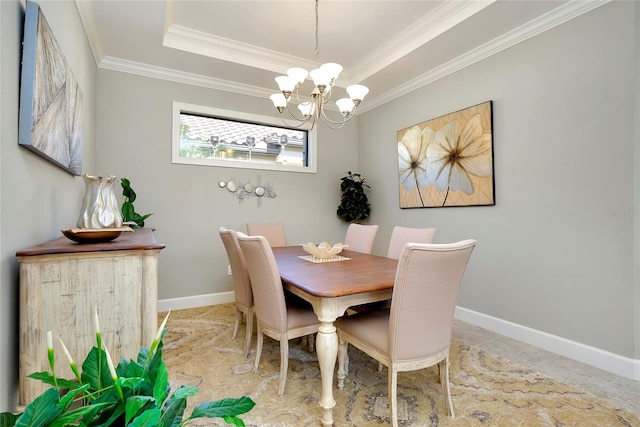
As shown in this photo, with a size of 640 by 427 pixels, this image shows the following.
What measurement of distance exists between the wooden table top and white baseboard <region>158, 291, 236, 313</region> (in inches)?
61.0

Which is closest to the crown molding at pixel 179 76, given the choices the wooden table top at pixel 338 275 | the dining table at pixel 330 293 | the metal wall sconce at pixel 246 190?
the metal wall sconce at pixel 246 190

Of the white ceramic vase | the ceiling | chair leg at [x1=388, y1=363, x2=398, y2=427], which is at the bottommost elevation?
chair leg at [x1=388, y1=363, x2=398, y2=427]

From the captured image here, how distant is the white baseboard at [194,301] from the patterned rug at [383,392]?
984mm

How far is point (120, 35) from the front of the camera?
8.83 ft

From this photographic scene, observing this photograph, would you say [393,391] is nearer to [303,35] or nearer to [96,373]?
[96,373]

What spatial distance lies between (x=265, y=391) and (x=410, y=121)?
3.22 metres

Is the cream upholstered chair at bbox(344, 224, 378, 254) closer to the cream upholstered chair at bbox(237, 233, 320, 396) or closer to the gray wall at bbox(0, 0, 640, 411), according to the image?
the gray wall at bbox(0, 0, 640, 411)

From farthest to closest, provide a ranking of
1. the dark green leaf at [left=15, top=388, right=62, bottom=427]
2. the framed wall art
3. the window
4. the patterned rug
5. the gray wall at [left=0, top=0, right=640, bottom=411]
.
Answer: the window
the patterned rug
the gray wall at [left=0, top=0, right=640, bottom=411]
the framed wall art
the dark green leaf at [left=15, top=388, right=62, bottom=427]

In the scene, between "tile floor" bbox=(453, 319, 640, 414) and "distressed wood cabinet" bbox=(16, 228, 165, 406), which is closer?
"distressed wood cabinet" bbox=(16, 228, 165, 406)

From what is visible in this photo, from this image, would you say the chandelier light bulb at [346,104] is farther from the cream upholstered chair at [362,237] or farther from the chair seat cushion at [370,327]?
the chair seat cushion at [370,327]

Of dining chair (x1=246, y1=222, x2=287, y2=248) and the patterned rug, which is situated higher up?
dining chair (x1=246, y1=222, x2=287, y2=248)

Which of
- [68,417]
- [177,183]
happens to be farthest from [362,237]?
[68,417]

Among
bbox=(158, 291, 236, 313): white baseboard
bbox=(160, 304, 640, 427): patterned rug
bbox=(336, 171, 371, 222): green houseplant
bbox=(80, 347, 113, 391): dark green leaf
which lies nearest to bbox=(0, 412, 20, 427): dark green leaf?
bbox=(80, 347, 113, 391): dark green leaf

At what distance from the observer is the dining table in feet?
4.97
